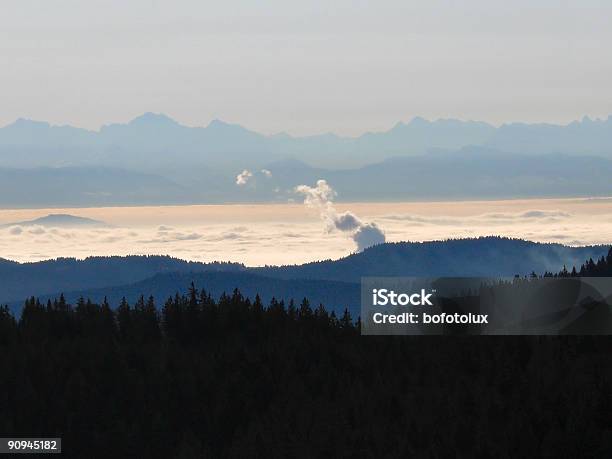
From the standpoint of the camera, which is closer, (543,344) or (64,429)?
(64,429)

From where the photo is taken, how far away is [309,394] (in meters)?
179

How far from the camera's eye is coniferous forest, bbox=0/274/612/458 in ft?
479

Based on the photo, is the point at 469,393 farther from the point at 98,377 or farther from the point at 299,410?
the point at 98,377

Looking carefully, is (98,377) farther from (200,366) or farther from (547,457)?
(547,457)

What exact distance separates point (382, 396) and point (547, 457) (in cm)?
3776

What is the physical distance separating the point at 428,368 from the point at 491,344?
38.3 feet

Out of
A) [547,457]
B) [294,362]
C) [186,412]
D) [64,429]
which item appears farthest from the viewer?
[294,362]

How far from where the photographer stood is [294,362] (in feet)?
601

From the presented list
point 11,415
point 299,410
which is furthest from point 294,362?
point 11,415

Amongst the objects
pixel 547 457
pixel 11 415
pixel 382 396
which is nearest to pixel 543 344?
pixel 382 396

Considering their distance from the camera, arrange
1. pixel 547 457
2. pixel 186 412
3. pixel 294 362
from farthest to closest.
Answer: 1. pixel 294 362
2. pixel 186 412
3. pixel 547 457

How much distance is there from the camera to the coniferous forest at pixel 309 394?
146m

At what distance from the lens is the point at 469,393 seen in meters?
163

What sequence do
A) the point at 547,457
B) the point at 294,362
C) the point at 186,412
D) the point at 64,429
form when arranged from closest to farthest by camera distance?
1. the point at 547,457
2. the point at 64,429
3. the point at 186,412
4. the point at 294,362
